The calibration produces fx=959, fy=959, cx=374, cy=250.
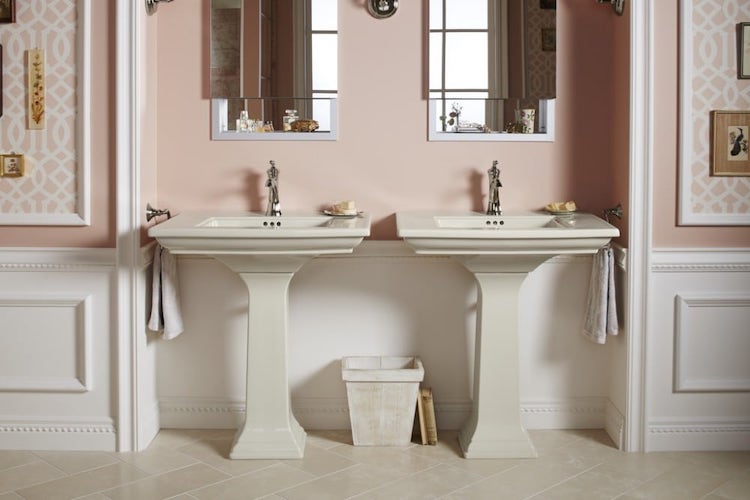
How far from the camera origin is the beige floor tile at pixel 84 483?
10.2ft

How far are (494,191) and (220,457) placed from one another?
1422 millimetres

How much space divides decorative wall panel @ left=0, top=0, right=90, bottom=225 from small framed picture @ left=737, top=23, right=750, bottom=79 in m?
2.33

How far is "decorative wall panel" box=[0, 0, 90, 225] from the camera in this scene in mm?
3438

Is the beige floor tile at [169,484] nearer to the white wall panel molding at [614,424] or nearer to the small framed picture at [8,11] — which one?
the white wall panel molding at [614,424]

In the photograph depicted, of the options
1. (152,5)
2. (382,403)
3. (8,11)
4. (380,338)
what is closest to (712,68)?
(380,338)

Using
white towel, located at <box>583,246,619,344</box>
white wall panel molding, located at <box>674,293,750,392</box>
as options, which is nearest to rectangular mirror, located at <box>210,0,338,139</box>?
white towel, located at <box>583,246,619,344</box>

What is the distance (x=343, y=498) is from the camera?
121 inches

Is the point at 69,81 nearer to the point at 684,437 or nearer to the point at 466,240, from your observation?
the point at 466,240

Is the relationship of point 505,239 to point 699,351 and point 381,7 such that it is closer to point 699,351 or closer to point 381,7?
point 699,351

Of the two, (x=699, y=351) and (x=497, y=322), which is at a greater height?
(x=497, y=322)

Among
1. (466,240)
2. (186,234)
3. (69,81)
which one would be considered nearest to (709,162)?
(466,240)

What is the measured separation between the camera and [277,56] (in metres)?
3.69

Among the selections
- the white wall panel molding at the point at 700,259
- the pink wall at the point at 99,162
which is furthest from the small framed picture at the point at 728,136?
the pink wall at the point at 99,162

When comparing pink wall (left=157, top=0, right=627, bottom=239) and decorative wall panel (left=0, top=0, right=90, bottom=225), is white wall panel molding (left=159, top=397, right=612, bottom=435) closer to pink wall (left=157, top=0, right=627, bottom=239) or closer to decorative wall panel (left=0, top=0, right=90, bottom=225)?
pink wall (left=157, top=0, right=627, bottom=239)
